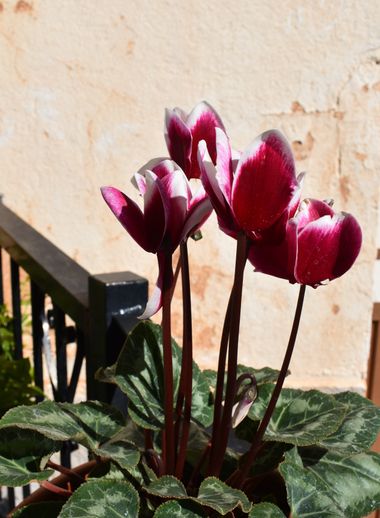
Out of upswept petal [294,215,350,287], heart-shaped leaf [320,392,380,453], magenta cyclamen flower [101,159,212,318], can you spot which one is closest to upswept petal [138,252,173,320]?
magenta cyclamen flower [101,159,212,318]

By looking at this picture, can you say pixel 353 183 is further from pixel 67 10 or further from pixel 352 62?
pixel 67 10

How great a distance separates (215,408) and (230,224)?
0.62 feet

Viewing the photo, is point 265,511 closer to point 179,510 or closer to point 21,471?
point 179,510

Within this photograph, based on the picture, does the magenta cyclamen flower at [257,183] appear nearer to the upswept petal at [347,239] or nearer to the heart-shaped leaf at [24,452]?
the upswept petal at [347,239]

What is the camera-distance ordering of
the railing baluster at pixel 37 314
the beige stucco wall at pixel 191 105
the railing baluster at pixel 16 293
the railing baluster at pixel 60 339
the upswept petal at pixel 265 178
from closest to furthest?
1. the upswept petal at pixel 265 178
2. the railing baluster at pixel 60 339
3. the railing baluster at pixel 37 314
4. the railing baluster at pixel 16 293
5. the beige stucco wall at pixel 191 105

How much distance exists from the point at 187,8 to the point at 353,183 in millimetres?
1138

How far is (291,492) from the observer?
2.01 feet

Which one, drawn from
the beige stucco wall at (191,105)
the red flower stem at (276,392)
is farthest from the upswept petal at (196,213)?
the beige stucco wall at (191,105)

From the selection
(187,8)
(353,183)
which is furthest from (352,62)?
(187,8)

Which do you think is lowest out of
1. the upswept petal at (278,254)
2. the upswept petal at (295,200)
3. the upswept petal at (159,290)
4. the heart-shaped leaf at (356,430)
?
the heart-shaped leaf at (356,430)

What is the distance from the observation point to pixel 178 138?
68cm

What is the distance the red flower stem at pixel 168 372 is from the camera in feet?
2.02

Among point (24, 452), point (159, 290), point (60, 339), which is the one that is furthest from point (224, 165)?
point (60, 339)

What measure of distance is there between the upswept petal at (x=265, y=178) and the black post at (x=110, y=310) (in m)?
0.36
